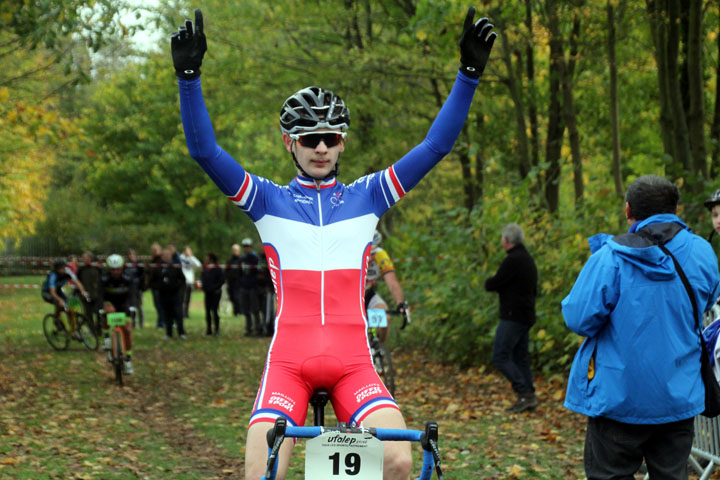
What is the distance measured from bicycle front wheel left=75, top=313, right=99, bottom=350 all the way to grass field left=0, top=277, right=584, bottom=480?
1.05 feet

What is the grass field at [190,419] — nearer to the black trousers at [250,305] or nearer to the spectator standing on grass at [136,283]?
the black trousers at [250,305]

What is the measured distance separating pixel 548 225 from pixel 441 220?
2747 millimetres

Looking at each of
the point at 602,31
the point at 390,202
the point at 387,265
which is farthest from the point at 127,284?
the point at 390,202

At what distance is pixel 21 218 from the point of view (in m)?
35.4

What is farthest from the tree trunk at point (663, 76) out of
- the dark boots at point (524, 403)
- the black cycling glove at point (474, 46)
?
the black cycling glove at point (474, 46)

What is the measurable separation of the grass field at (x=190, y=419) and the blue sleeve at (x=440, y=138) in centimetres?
421

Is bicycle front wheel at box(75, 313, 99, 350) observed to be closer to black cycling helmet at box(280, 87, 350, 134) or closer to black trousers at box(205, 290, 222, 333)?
black trousers at box(205, 290, 222, 333)

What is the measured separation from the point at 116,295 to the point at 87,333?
207 inches

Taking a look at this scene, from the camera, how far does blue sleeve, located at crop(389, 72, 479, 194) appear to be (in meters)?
4.00

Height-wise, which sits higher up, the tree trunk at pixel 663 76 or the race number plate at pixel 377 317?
the tree trunk at pixel 663 76

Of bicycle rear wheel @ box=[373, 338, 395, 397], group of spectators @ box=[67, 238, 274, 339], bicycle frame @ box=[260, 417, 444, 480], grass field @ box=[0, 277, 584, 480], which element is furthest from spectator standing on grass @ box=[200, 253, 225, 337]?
bicycle frame @ box=[260, 417, 444, 480]

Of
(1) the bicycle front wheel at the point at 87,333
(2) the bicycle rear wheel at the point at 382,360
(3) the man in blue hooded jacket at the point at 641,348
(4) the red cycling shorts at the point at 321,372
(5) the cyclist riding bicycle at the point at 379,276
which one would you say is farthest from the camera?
(1) the bicycle front wheel at the point at 87,333

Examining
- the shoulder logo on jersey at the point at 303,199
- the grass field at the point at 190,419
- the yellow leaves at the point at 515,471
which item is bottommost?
the grass field at the point at 190,419

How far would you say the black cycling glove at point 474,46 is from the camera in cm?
401
